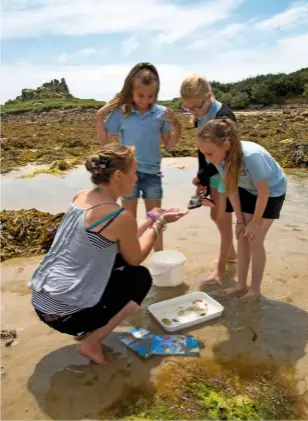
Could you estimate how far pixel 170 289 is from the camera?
3.71 meters

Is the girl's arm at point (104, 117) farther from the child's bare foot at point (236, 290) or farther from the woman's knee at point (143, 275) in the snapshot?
the child's bare foot at point (236, 290)

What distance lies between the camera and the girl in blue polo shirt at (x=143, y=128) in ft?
12.2

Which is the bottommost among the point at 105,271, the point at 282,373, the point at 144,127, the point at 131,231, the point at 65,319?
the point at 282,373

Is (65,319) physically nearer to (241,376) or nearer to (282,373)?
(241,376)

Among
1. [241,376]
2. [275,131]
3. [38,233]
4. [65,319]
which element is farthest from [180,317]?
[275,131]

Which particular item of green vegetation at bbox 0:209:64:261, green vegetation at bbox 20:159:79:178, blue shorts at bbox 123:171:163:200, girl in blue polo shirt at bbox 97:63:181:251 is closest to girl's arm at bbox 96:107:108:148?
girl in blue polo shirt at bbox 97:63:181:251

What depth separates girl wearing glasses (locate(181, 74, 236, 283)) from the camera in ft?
10.9

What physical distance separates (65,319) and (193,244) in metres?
2.28

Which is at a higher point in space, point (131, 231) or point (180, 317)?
point (131, 231)

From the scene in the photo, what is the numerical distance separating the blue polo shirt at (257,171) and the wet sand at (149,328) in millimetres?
915

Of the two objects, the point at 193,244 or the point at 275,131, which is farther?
the point at 275,131

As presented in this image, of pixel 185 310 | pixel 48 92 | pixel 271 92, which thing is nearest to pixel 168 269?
pixel 185 310

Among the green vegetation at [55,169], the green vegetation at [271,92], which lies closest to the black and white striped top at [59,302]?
the green vegetation at [55,169]

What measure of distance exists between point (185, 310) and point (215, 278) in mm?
600
